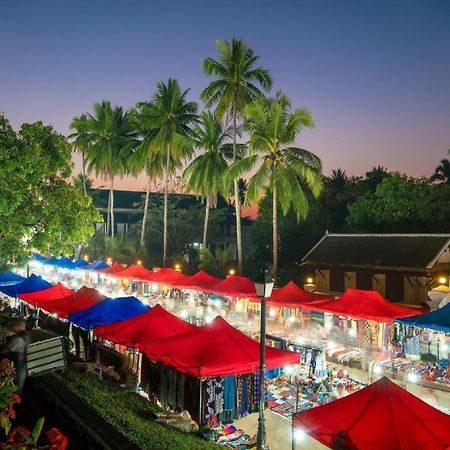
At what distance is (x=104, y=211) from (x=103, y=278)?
23693 millimetres

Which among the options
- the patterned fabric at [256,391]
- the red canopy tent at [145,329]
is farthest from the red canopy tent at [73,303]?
the patterned fabric at [256,391]

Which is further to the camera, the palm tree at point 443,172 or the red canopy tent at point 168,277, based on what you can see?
the palm tree at point 443,172

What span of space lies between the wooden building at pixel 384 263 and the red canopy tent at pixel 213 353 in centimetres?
1830

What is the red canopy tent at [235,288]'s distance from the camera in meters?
22.1

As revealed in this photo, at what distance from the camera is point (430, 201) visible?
3353 centimetres

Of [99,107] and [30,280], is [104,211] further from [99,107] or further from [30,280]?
[30,280]

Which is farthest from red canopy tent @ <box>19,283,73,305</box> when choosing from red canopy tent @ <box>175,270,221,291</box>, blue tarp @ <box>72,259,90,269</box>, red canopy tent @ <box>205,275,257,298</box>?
blue tarp @ <box>72,259,90,269</box>

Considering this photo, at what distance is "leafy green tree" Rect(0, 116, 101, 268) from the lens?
16.5 m

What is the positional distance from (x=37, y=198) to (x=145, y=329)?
873 cm

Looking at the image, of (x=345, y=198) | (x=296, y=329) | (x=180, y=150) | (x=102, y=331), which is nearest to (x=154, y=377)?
(x=102, y=331)

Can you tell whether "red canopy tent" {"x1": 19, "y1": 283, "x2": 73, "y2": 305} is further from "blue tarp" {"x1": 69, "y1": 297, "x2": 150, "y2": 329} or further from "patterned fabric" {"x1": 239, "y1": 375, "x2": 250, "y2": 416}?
"patterned fabric" {"x1": 239, "y1": 375, "x2": 250, "y2": 416}

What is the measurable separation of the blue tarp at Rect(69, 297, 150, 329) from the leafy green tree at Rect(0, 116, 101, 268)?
174 inches

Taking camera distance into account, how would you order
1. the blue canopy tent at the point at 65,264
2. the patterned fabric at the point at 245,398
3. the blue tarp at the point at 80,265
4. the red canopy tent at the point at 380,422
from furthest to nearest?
the blue canopy tent at the point at 65,264 < the blue tarp at the point at 80,265 < the patterned fabric at the point at 245,398 < the red canopy tent at the point at 380,422

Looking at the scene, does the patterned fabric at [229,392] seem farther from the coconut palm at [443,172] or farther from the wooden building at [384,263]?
the coconut palm at [443,172]
